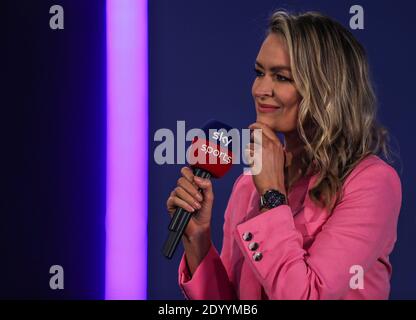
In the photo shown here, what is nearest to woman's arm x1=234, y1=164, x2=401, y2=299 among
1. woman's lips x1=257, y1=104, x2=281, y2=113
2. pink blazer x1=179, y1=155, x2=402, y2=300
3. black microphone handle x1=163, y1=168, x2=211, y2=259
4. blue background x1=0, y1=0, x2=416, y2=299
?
pink blazer x1=179, y1=155, x2=402, y2=300

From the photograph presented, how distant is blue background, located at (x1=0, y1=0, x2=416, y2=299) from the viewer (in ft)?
6.12

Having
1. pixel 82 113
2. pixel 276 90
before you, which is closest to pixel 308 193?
pixel 276 90

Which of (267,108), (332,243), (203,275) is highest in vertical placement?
(267,108)

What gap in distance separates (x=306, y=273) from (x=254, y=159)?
224mm

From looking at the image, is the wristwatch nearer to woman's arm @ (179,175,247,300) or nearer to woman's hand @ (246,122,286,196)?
woman's hand @ (246,122,286,196)

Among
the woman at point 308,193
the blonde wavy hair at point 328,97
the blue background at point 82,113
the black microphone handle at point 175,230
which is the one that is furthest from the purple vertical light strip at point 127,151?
the black microphone handle at point 175,230

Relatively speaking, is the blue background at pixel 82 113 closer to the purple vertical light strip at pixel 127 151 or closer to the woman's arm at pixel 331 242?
the purple vertical light strip at pixel 127 151

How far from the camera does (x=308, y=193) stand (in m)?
1.21

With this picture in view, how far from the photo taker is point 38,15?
1.87 m

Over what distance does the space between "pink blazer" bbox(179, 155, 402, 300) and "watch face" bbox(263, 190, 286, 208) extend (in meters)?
0.02

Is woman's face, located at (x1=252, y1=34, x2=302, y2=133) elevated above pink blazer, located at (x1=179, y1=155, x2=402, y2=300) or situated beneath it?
elevated above

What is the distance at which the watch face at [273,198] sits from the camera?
1.13 meters

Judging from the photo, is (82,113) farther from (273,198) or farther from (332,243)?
(332,243)

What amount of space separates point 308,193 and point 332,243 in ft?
0.49
